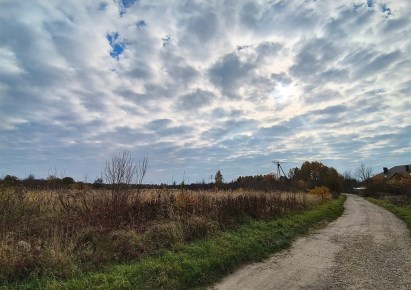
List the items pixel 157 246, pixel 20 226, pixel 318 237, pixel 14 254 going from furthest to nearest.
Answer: pixel 318 237 < pixel 157 246 < pixel 20 226 < pixel 14 254

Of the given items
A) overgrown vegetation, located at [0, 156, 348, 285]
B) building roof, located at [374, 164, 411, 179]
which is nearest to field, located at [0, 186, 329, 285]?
overgrown vegetation, located at [0, 156, 348, 285]

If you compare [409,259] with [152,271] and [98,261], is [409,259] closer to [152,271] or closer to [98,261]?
[152,271]

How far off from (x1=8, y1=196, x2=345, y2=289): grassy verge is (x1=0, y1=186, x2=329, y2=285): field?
0.48 meters

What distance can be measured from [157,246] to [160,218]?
2688 millimetres

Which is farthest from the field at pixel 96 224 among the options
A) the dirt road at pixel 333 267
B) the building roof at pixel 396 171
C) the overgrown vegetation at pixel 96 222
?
the building roof at pixel 396 171

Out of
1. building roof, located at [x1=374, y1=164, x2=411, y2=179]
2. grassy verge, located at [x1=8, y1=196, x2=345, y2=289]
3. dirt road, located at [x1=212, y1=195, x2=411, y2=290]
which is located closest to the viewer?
grassy verge, located at [x1=8, y1=196, x2=345, y2=289]

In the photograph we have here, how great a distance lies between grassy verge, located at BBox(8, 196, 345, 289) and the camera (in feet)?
22.6

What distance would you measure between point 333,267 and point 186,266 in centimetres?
391

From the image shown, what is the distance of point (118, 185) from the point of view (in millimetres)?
13125

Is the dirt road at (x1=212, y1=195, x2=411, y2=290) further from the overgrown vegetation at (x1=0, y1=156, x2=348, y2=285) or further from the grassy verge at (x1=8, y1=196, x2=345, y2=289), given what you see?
the overgrown vegetation at (x1=0, y1=156, x2=348, y2=285)

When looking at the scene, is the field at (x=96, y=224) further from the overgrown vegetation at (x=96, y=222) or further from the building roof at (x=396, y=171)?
the building roof at (x=396, y=171)

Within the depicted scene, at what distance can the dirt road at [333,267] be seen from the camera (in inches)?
300

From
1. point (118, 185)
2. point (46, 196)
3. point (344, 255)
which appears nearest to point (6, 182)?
point (46, 196)

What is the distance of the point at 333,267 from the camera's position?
9.12m
